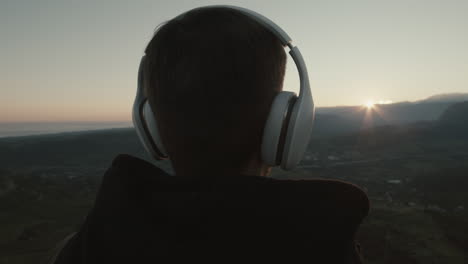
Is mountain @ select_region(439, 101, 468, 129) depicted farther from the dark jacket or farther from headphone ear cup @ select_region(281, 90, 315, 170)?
the dark jacket

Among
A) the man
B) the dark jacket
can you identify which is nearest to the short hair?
the man

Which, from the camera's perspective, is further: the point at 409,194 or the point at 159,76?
the point at 409,194

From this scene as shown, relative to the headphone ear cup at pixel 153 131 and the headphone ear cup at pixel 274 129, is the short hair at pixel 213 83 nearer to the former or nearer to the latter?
the headphone ear cup at pixel 274 129

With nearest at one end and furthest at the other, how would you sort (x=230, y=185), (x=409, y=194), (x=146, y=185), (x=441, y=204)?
1. (x=230, y=185)
2. (x=146, y=185)
3. (x=441, y=204)
4. (x=409, y=194)

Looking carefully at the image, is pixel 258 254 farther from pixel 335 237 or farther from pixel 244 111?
pixel 244 111

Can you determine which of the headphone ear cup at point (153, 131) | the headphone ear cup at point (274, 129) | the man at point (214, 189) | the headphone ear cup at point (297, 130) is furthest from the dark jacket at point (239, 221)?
the headphone ear cup at point (153, 131)

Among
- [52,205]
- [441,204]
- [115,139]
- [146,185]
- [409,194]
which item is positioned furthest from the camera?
[115,139]

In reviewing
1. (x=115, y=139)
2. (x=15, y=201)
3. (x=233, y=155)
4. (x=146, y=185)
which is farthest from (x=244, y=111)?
(x=115, y=139)

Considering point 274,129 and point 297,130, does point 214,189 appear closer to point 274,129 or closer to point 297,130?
point 274,129
